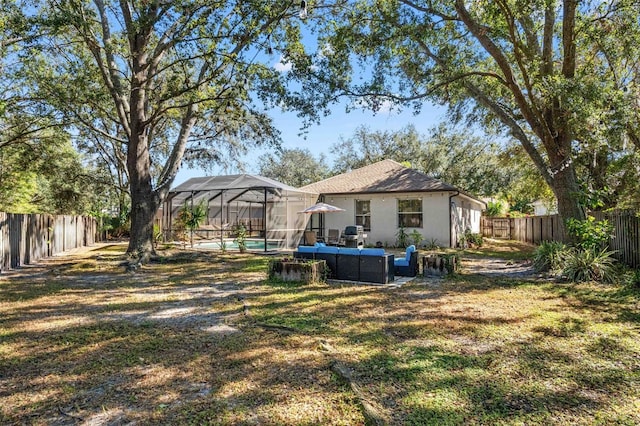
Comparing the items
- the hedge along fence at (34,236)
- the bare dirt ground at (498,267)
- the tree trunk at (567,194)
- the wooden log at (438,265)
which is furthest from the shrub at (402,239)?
A: the hedge along fence at (34,236)

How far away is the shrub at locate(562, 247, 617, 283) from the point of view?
8281 millimetres

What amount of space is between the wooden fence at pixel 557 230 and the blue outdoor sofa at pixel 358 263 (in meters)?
5.42

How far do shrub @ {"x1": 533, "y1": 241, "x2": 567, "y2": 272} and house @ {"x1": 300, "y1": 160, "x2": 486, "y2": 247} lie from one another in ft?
20.7

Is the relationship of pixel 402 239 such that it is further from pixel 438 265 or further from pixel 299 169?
pixel 299 169

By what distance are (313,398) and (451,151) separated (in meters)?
27.7

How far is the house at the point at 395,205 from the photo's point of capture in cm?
1655

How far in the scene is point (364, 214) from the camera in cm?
1838

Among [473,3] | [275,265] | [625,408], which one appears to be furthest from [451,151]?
[625,408]

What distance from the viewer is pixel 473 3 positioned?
434 inches

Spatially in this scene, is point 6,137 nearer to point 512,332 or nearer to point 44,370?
point 44,370

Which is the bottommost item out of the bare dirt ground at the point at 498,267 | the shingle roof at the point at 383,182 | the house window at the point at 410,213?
the bare dirt ground at the point at 498,267

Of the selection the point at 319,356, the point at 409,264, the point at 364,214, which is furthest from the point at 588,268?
the point at 364,214

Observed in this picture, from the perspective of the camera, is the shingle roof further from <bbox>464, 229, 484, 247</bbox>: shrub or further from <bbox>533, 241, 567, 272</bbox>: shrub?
<bbox>533, 241, 567, 272</bbox>: shrub

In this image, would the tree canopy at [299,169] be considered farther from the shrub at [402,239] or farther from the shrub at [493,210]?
the shrub at [402,239]
